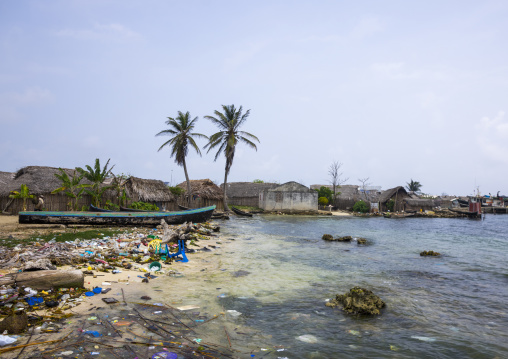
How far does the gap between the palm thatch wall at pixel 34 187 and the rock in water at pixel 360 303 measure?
19788 mm

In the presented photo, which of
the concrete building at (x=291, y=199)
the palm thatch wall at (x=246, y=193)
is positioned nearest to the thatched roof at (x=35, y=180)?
the concrete building at (x=291, y=199)

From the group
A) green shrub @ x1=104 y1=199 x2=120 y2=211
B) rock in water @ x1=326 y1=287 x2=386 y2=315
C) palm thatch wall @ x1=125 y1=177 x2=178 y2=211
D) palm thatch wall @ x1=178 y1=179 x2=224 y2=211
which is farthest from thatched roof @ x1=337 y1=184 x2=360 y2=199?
rock in water @ x1=326 y1=287 x2=386 y2=315

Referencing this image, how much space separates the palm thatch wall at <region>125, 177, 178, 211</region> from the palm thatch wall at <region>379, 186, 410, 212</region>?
30753 mm

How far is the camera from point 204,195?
3416 centimetres

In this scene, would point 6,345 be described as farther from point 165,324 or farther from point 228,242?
point 228,242

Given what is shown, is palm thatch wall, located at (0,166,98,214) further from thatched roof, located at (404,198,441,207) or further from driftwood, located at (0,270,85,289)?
thatched roof, located at (404,198,441,207)

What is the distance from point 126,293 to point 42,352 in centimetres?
230

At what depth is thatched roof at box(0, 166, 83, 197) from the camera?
19.4m

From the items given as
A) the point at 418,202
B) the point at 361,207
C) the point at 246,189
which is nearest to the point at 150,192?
the point at 246,189

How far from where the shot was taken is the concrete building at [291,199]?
3828 centimetres

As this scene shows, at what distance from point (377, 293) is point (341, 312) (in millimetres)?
1786

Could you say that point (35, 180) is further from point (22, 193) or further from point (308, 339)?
point (308, 339)

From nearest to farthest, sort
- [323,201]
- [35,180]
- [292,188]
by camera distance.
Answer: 1. [35,180]
2. [292,188]
3. [323,201]

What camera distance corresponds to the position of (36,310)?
4.40 m
